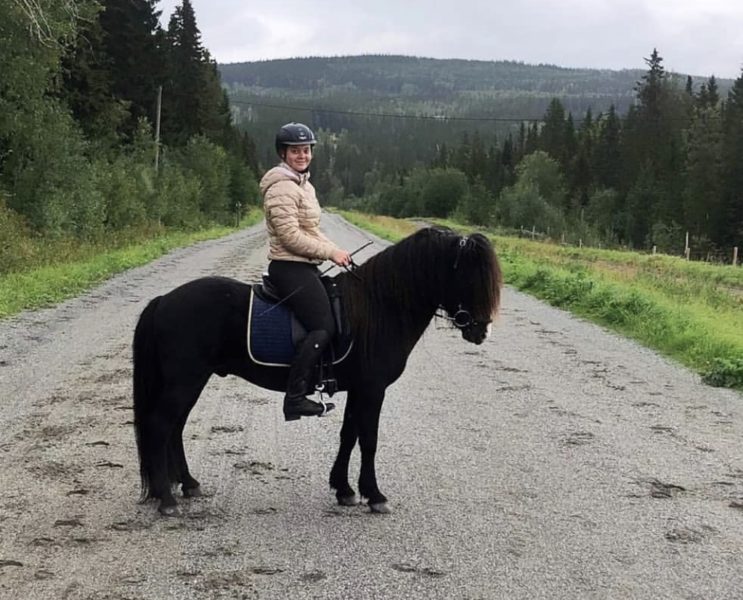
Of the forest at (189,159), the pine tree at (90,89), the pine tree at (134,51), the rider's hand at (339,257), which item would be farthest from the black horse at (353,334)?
the pine tree at (134,51)

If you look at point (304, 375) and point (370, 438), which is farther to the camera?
point (370, 438)

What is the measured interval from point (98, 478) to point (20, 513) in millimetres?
734

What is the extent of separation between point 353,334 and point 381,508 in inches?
44.4

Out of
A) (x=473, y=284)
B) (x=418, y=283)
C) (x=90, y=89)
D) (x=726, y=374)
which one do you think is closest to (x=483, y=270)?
(x=473, y=284)

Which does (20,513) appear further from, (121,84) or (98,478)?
(121,84)

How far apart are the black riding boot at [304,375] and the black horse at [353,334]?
0.18 meters

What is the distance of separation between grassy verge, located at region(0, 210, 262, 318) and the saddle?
9.04 metres

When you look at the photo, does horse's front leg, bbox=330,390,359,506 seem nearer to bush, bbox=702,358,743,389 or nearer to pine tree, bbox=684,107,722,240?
bush, bbox=702,358,743,389

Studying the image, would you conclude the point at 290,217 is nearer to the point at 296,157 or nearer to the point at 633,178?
the point at 296,157

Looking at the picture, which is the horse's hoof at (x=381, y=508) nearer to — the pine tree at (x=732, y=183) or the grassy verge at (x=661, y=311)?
the grassy verge at (x=661, y=311)

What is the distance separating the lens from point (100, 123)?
1312 inches

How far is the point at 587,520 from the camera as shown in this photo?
4746mm

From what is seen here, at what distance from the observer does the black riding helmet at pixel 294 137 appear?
4.87 m

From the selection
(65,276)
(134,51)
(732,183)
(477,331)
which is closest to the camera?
(477,331)
